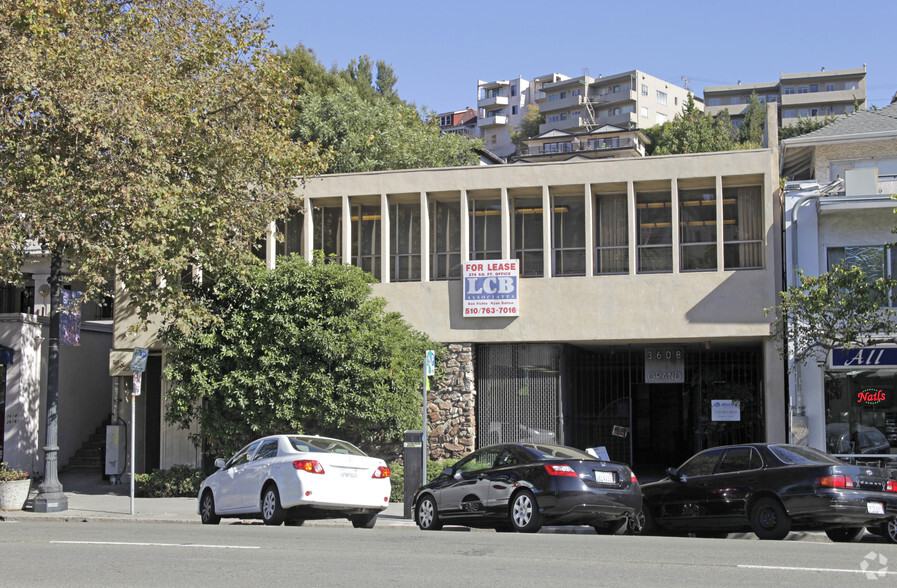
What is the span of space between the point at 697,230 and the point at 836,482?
35.4 ft

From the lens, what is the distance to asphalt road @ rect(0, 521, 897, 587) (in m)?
8.66

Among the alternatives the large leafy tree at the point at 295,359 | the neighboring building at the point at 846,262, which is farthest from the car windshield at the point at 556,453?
the neighboring building at the point at 846,262

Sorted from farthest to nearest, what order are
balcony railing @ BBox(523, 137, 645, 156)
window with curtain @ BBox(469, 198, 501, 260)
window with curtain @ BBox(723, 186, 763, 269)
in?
balcony railing @ BBox(523, 137, 645, 156)
window with curtain @ BBox(469, 198, 501, 260)
window with curtain @ BBox(723, 186, 763, 269)

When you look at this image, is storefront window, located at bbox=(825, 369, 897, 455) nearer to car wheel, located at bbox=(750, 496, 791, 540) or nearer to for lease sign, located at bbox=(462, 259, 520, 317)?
for lease sign, located at bbox=(462, 259, 520, 317)

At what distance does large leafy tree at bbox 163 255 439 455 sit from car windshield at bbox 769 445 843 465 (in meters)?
9.80

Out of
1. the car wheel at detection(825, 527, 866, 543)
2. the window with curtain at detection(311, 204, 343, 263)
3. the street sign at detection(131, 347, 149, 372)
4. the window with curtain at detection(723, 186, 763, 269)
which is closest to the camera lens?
the car wheel at detection(825, 527, 866, 543)

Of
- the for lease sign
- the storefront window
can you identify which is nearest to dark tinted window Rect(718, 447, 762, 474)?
the storefront window

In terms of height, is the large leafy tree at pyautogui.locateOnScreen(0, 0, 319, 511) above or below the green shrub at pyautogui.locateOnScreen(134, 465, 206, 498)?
above

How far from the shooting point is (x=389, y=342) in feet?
71.2

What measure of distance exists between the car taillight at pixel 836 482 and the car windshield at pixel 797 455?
0.58 meters

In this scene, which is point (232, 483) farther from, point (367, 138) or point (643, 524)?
point (367, 138)

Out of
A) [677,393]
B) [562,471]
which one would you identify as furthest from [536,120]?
[562,471]

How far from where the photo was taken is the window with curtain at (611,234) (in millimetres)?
23192

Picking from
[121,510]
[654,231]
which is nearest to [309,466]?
[121,510]
